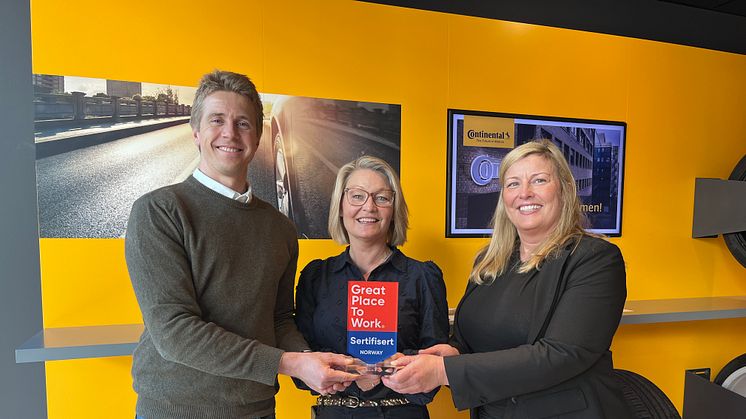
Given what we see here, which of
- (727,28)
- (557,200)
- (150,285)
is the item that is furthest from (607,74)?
(150,285)

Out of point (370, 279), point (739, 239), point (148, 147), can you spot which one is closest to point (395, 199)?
point (370, 279)

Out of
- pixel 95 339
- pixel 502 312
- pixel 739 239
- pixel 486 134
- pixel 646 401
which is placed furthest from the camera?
pixel 739 239

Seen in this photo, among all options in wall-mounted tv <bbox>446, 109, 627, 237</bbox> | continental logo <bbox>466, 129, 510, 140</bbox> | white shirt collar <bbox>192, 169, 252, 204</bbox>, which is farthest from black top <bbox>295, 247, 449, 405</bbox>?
continental logo <bbox>466, 129, 510, 140</bbox>

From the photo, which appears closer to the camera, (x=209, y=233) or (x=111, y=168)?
(x=209, y=233)

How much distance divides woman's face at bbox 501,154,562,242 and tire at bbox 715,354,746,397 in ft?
10.3

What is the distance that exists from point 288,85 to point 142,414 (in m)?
1.81

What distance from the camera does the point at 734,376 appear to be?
347 cm

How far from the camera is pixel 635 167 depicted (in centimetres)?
327

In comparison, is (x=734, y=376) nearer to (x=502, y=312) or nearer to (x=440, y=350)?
(x=502, y=312)

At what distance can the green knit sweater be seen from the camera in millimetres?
1229

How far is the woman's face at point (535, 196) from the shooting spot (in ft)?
5.11

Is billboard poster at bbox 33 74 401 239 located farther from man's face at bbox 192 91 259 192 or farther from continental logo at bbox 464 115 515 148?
man's face at bbox 192 91 259 192

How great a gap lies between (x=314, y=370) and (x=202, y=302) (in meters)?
0.40

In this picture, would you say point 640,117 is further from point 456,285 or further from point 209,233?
point 209,233
